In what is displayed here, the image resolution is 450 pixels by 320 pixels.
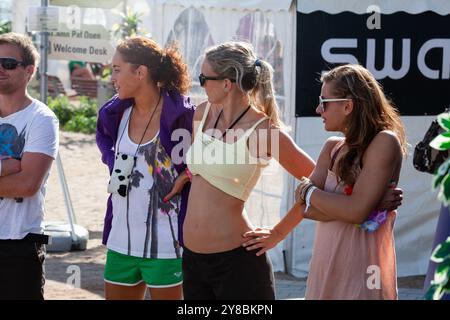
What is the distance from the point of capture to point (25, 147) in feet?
14.4

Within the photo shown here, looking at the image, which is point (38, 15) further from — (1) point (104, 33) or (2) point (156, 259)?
(2) point (156, 259)

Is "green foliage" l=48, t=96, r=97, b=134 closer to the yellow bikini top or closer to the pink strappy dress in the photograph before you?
the yellow bikini top

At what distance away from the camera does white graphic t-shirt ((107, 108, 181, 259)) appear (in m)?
4.35

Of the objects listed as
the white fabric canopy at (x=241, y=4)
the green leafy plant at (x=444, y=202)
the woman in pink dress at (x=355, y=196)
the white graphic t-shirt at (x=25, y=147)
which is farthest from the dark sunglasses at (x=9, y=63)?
the white fabric canopy at (x=241, y=4)

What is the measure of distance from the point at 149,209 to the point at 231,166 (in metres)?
0.64

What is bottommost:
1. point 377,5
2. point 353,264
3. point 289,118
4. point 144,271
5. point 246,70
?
point 144,271

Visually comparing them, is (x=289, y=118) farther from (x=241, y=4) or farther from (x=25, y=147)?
(x=25, y=147)

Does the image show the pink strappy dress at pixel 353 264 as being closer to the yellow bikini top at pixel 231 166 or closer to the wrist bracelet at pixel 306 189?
the wrist bracelet at pixel 306 189

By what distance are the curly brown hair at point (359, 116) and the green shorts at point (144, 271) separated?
43.4 inches

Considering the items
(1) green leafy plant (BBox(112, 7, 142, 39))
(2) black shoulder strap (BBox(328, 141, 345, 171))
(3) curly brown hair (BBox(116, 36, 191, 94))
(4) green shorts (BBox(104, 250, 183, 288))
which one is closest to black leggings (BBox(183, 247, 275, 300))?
(4) green shorts (BBox(104, 250, 183, 288))

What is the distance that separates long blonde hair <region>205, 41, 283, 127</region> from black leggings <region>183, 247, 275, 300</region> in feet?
2.04

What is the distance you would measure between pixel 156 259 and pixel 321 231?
0.98 metres

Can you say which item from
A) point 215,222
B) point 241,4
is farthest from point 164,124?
point 241,4
